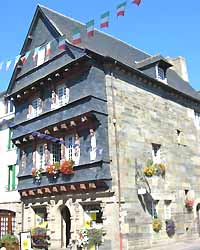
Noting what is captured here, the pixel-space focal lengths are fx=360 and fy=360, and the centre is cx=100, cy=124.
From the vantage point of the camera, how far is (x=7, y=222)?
2125 centimetres

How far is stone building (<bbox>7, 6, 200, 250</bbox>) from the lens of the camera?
15672mm

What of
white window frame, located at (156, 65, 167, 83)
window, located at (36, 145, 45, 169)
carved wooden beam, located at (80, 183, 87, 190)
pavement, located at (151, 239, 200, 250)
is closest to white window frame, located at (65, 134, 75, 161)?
carved wooden beam, located at (80, 183, 87, 190)

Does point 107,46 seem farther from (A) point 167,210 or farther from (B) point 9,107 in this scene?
(A) point 167,210

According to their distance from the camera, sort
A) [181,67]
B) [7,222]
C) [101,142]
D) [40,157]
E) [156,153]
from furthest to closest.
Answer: [181,67]
[7,222]
[40,157]
[156,153]
[101,142]

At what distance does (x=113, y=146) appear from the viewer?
1574cm

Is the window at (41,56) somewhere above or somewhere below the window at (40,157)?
above

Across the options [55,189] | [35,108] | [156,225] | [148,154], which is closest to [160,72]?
[148,154]

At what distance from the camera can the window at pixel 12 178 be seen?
21547 millimetres

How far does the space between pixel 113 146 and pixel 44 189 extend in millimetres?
4601

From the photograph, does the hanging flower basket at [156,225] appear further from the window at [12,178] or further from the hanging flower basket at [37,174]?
the window at [12,178]

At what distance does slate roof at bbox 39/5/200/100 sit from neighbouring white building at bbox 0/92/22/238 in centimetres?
708

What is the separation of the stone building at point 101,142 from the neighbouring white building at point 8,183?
4.41 feet

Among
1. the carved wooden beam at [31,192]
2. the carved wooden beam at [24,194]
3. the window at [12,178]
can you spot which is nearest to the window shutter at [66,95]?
the carved wooden beam at [31,192]

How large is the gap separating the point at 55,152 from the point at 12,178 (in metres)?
5.00
